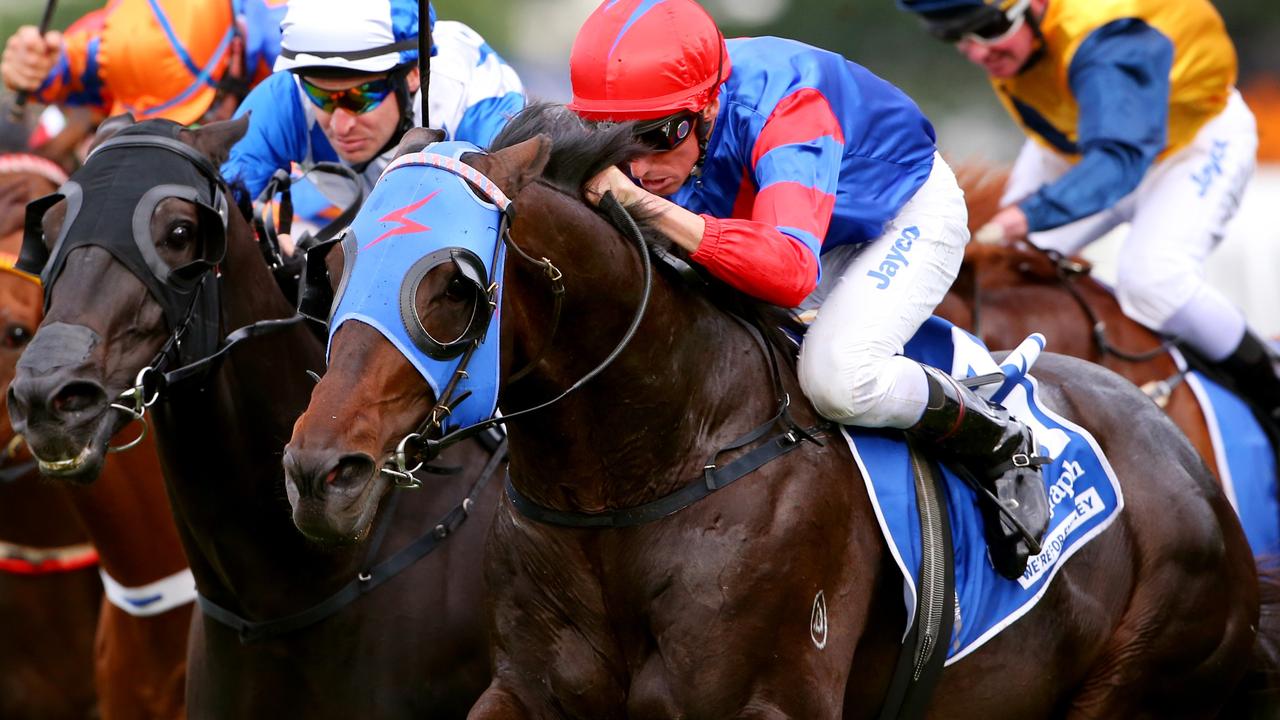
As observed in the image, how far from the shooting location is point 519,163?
3.08m

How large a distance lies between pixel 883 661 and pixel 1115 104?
337 centimetres

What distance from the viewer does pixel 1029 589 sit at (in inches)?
152

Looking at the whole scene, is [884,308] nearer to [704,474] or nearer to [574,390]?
[704,474]

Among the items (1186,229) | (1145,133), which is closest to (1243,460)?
(1186,229)

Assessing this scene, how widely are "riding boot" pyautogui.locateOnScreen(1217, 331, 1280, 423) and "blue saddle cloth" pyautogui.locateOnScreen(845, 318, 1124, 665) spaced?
2382 mm

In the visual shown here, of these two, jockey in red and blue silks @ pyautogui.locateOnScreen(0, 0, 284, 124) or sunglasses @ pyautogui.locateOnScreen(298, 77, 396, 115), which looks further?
jockey in red and blue silks @ pyautogui.locateOnScreen(0, 0, 284, 124)

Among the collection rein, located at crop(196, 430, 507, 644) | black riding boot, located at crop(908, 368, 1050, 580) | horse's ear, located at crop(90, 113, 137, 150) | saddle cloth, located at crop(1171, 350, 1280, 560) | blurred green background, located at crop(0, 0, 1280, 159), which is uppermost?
horse's ear, located at crop(90, 113, 137, 150)

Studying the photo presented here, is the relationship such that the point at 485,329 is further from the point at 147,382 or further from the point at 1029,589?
the point at 1029,589

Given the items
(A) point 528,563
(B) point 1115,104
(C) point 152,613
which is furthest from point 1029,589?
(B) point 1115,104

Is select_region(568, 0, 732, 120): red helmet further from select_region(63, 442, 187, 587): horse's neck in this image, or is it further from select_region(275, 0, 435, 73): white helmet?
select_region(63, 442, 187, 587): horse's neck

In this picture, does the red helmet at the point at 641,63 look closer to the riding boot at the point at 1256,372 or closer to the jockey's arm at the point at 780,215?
the jockey's arm at the point at 780,215

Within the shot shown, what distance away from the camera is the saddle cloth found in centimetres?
596

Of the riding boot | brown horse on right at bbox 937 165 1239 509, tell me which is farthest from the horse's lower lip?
the riding boot

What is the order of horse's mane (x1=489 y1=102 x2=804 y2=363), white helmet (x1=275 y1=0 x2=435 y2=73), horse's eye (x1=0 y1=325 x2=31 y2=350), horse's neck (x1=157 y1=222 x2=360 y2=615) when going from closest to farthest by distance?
horse's mane (x1=489 y1=102 x2=804 y2=363)
horse's neck (x1=157 y1=222 x2=360 y2=615)
white helmet (x1=275 y1=0 x2=435 y2=73)
horse's eye (x1=0 y1=325 x2=31 y2=350)
